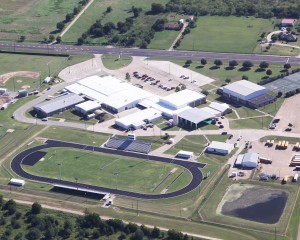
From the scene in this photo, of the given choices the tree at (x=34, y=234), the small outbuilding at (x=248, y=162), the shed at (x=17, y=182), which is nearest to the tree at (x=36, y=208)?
the tree at (x=34, y=234)

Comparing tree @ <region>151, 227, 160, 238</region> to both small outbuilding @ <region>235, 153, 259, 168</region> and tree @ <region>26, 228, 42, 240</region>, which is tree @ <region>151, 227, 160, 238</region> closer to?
tree @ <region>26, 228, 42, 240</region>

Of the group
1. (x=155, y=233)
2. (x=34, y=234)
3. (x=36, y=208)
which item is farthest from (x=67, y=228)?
(x=155, y=233)

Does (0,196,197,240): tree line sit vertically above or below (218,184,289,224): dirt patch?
below

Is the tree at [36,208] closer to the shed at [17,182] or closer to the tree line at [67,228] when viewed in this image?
the tree line at [67,228]

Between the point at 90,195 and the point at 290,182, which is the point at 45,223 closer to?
the point at 90,195

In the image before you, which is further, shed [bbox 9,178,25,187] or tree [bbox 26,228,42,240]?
shed [bbox 9,178,25,187]

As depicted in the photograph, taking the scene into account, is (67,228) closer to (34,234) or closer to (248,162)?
(34,234)

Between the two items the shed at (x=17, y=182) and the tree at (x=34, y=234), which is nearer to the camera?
the tree at (x=34, y=234)

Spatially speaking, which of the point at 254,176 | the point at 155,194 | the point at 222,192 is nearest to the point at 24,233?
the point at 155,194

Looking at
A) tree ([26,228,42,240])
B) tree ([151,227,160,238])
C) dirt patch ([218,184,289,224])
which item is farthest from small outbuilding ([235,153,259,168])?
tree ([26,228,42,240])
